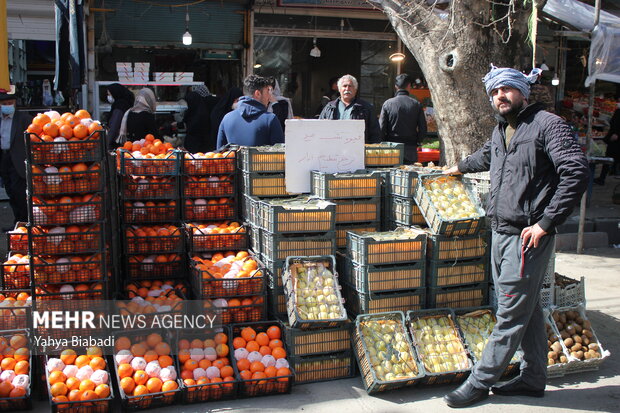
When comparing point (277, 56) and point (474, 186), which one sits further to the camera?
point (277, 56)

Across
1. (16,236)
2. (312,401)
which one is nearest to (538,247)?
(312,401)

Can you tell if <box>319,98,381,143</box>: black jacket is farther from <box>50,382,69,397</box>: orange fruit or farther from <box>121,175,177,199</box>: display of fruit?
<box>50,382,69,397</box>: orange fruit

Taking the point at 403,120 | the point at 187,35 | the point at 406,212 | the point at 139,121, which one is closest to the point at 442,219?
the point at 406,212

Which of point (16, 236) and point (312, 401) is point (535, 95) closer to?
point (312, 401)

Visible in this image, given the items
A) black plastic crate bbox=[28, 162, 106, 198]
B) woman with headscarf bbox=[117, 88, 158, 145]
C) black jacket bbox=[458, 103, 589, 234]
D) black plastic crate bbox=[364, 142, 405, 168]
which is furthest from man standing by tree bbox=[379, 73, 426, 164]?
black plastic crate bbox=[28, 162, 106, 198]

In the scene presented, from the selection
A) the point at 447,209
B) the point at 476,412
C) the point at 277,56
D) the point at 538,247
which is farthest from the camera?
the point at 277,56

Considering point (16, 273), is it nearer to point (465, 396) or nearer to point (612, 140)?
point (465, 396)

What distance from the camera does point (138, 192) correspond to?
5.92m

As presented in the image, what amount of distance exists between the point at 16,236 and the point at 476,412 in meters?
4.12

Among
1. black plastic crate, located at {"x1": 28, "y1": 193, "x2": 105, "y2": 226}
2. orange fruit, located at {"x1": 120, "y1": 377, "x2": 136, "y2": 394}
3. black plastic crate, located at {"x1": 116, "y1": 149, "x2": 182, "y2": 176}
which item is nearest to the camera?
orange fruit, located at {"x1": 120, "y1": 377, "x2": 136, "y2": 394}

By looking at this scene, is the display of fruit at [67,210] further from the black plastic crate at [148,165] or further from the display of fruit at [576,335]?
the display of fruit at [576,335]

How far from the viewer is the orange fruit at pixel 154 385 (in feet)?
14.5

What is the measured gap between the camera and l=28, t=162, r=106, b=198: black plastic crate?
4656mm

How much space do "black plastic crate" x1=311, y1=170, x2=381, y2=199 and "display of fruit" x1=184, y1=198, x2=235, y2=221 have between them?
2.99 ft
